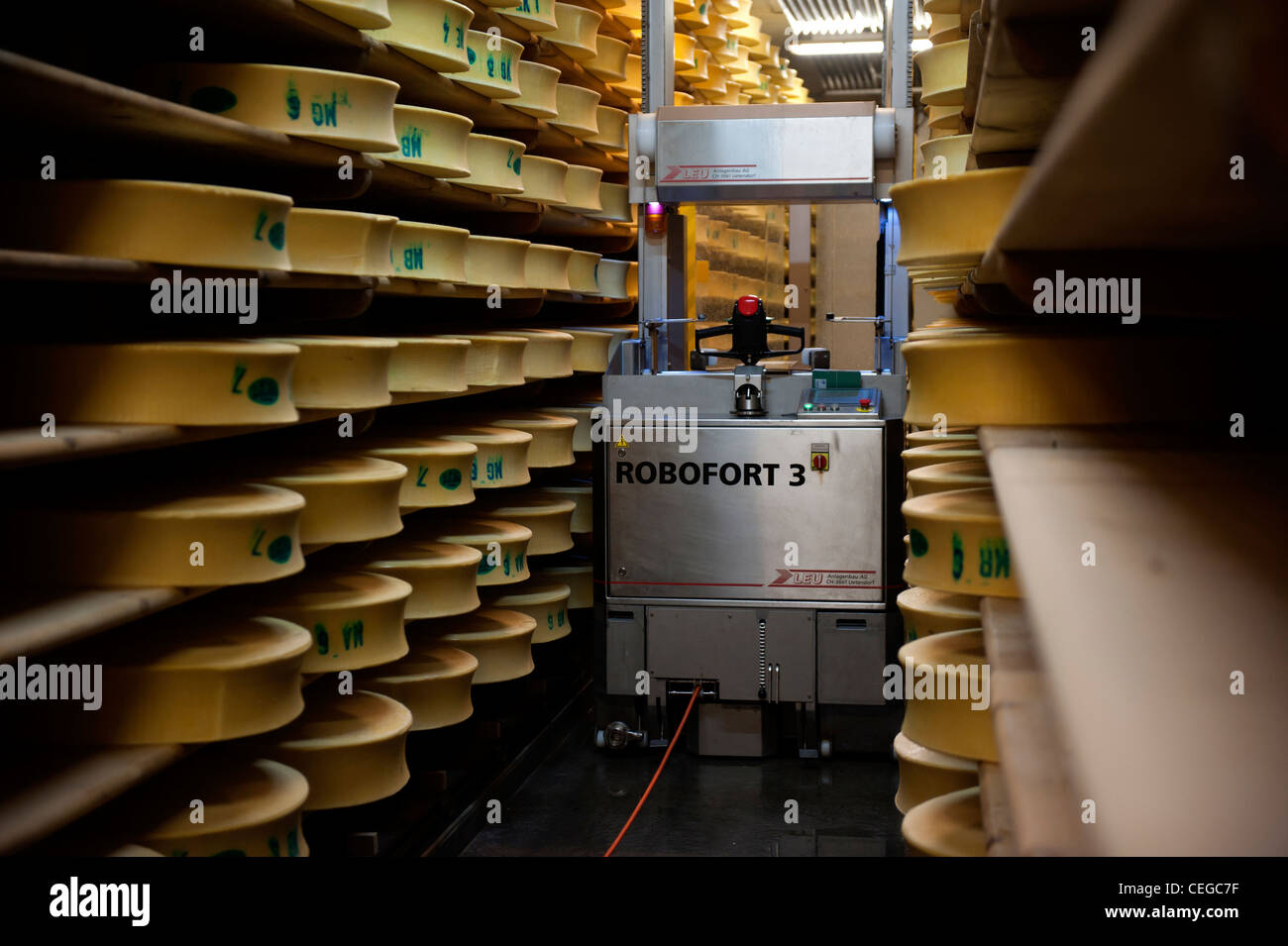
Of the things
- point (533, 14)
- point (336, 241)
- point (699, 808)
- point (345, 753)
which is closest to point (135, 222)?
point (336, 241)

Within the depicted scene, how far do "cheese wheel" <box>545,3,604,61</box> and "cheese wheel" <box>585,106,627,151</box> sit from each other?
21 centimetres

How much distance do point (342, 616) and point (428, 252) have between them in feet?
3.14

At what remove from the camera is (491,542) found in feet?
11.4

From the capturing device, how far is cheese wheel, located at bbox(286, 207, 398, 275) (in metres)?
2.48

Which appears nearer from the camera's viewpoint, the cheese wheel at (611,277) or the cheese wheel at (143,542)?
the cheese wheel at (143,542)

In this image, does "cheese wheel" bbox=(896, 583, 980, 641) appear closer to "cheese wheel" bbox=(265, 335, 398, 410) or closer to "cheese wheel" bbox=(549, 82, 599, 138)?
→ "cheese wheel" bbox=(265, 335, 398, 410)

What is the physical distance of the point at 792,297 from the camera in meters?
7.10

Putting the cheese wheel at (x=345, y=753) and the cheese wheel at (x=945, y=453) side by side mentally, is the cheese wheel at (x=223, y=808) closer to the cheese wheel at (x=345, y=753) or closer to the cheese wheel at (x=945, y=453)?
the cheese wheel at (x=345, y=753)

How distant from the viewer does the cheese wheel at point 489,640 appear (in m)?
3.46

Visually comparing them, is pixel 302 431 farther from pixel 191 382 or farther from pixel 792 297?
pixel 792 297

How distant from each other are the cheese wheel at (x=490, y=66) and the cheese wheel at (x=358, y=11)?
0.63 metres

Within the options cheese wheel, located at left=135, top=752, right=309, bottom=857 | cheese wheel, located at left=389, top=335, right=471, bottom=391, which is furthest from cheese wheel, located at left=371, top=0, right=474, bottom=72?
cheese wheel, located at left=135, top=752, right=309, bottom=857

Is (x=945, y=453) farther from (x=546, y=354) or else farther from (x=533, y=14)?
(x=533, y=14)

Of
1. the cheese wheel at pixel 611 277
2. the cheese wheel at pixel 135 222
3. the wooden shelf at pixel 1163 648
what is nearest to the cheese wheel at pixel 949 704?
the wooden shelf at pixel 1163 648
